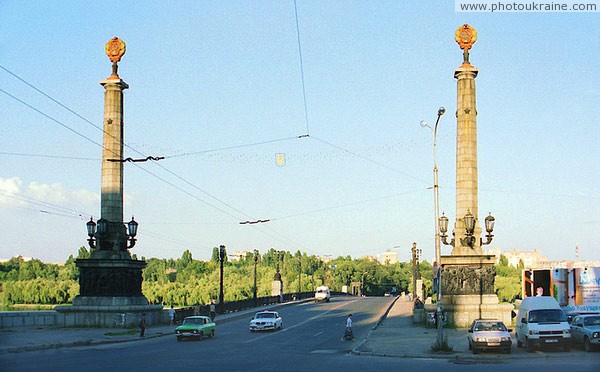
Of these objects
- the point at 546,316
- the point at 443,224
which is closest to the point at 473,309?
the point at 443,224

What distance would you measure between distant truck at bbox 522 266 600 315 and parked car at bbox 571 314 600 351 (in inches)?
528

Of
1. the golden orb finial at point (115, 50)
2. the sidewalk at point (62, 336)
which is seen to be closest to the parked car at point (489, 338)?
the sidewalk at point (62, 336)

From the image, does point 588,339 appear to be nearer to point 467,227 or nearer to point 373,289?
point 467,227

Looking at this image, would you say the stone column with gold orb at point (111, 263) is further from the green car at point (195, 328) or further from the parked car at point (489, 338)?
the parked car at point (489, 338)

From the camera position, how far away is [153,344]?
114ft

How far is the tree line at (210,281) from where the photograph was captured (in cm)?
10247

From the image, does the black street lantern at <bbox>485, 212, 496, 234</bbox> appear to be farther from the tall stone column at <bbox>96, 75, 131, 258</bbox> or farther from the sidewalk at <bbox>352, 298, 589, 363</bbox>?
the tall stone column at <bbox>96, 75, 131, 258</bbox>

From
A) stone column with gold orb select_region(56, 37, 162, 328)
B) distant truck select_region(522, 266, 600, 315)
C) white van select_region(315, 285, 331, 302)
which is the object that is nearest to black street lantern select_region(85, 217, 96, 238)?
stone column with gold orb select_region(56, 37, 162, 328)

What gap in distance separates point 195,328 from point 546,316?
17.7m

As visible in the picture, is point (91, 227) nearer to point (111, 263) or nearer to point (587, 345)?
point (111, 263)

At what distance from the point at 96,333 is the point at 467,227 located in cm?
2158

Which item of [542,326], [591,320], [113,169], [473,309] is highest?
[113,169]

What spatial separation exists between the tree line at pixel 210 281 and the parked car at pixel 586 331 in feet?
153

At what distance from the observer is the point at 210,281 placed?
142125 mm
